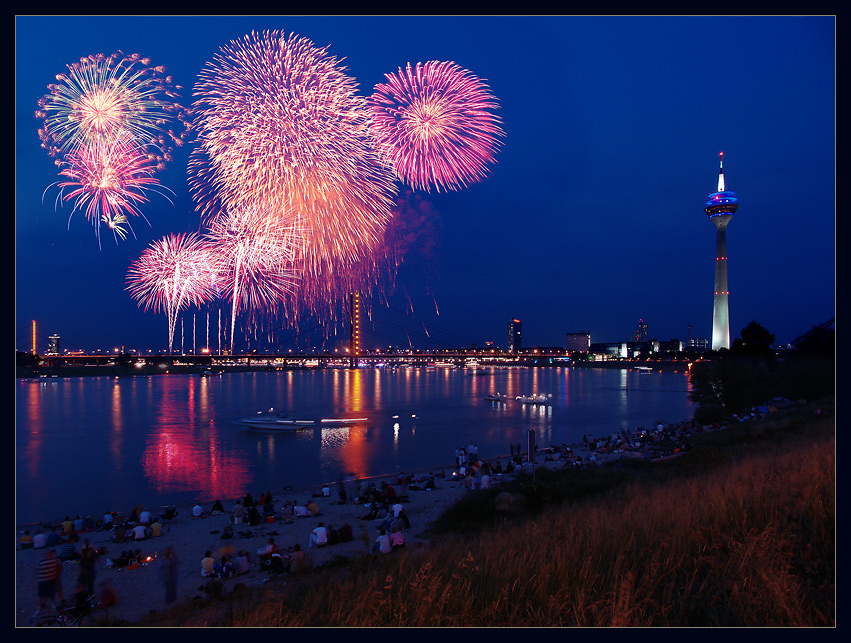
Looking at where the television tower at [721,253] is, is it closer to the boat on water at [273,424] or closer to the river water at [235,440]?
the river water at [235,440]

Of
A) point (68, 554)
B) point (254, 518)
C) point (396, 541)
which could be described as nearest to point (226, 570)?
point (396, 541)

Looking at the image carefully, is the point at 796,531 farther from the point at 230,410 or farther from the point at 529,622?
the point at 230,410

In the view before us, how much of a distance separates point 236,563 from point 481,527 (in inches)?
178

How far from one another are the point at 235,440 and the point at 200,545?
20427 mm

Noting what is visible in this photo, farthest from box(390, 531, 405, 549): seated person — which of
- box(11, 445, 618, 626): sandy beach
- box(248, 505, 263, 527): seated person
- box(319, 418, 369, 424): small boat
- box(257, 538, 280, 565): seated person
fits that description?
box(319, 418, 369, 424): small boat

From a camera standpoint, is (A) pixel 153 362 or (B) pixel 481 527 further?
(A) pixel 153 362

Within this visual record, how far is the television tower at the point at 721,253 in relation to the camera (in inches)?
5025

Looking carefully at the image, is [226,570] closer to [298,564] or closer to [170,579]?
[170,579]

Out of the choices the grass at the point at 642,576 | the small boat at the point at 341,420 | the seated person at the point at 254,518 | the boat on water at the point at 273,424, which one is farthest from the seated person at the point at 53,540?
the small boat at the point at 341,420

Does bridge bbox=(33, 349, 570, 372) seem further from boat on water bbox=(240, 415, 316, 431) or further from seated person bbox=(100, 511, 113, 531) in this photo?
seated person bbox=(100, 511, 113, 531)

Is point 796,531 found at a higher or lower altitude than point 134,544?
higher

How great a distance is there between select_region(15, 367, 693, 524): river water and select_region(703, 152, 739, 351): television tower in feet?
280

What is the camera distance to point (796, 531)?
452 cm
